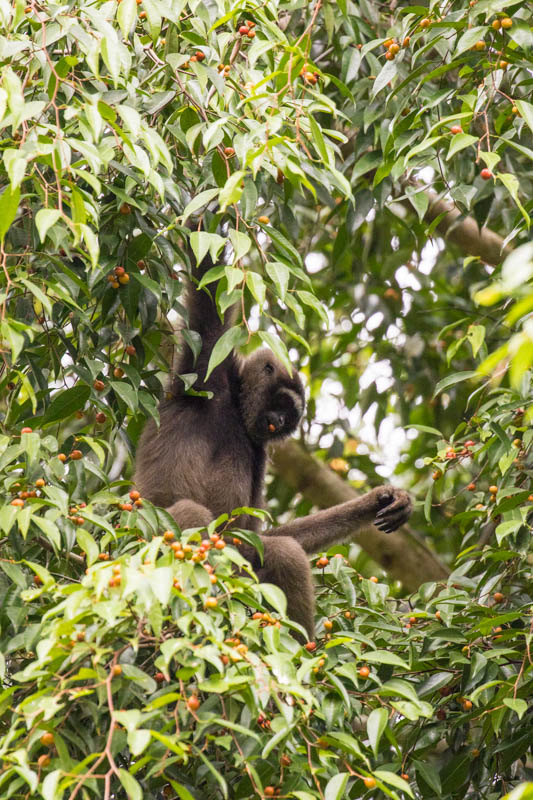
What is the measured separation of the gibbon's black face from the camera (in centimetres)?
709

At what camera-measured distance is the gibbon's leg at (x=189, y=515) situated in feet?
18.9

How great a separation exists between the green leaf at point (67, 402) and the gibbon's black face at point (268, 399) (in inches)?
91.4

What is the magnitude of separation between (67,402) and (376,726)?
6.73ft

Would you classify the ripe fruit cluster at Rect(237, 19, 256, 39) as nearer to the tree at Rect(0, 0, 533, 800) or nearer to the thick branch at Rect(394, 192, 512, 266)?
the tree at Rect(0, 0, 533, 800)

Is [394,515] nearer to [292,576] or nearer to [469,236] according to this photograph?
[292,576]

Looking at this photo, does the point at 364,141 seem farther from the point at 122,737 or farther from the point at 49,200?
the point at 122,737

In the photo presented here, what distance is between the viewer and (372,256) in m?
9.17

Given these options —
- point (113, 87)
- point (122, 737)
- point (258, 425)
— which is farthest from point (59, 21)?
point (258, 425)

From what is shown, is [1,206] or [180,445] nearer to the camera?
[1,206]

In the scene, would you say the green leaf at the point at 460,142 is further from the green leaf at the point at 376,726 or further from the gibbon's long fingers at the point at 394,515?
the gibbon's long fingers at the point at 394,515

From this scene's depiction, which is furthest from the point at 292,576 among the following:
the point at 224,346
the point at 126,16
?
the point at 126,16

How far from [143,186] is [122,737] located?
2.49 meters

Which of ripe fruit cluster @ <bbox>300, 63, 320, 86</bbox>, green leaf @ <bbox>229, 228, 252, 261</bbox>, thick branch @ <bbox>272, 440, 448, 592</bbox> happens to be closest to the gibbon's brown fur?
ripe fruit cluster @ <bbox>300, 63, 320, 86</bbox>

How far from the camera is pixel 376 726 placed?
13.3ft
